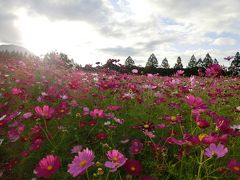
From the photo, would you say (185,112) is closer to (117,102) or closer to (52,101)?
(117,102)

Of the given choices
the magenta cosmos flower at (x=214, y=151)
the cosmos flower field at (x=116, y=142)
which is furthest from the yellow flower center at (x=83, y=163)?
the magenta cosmos flower at (x=214, y=151)

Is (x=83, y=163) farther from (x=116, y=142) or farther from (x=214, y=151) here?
(x=116, y=142)

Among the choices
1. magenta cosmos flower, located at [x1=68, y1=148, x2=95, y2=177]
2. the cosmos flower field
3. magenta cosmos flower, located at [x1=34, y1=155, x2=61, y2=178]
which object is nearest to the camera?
magenta cosmos flower, located at [x1=68, y1=148, x2=95, y2=177]

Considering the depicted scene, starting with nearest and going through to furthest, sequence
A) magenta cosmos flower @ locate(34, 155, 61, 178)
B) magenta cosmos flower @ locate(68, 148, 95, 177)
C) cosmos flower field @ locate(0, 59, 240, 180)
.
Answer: magenta cosmos flower @ locate(68, 148, 95, 177), magenta cosmos flower @ locate(34, 155, 61, 178), cosmos flower field @ locate(0, 59, 240, 180)

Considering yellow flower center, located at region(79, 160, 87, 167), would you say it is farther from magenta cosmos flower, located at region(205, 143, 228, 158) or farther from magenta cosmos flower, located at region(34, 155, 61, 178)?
magenta cosmos flower, located at region(205, 143, 228, 158)

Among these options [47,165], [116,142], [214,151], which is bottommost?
[116,142]

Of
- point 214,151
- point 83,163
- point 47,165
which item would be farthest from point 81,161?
point 214,151

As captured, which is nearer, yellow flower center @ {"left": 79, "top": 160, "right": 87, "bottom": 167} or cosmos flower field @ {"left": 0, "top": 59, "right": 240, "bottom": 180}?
yellow flower center @ {"left": 79, "top": 160, "right": 87, "bottom": 167}

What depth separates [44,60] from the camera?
10.5 metres

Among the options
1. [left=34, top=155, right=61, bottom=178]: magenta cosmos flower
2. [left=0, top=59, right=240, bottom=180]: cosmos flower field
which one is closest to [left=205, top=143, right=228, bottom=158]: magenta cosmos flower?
[left=0, top=59, right=240, bottom=180]: cosmos flower field

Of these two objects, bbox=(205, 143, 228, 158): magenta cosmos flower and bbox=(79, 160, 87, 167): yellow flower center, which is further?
bbox=(205, 143, 228, 158): magenta cosmos flower

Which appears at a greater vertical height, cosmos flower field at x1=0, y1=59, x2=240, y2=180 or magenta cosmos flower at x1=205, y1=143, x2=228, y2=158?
magenta cosmos flower at x1=205, y1=143, x2=228, y2=158

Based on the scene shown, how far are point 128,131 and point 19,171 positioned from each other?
1143mm

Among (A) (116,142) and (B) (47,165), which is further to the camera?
(A) (116,142)
